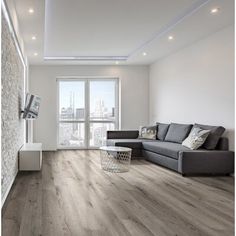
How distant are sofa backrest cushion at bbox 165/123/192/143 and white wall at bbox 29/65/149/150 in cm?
236

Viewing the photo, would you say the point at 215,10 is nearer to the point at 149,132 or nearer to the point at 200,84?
the point at 200,84

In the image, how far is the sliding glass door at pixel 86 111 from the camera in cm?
946

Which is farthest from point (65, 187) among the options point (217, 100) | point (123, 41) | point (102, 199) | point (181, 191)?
point (123, 41)

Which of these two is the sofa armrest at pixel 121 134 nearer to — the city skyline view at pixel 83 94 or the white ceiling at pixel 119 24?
the city skyline view at pixel 83 94

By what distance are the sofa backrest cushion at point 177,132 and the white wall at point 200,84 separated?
24 centimetres

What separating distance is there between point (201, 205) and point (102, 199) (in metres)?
1.19

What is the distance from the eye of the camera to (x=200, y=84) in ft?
21.0

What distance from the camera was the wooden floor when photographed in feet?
9.19

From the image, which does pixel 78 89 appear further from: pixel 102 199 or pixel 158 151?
pixel 102 199

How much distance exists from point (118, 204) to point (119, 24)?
3321 mm

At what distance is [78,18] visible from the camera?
520 centimetres

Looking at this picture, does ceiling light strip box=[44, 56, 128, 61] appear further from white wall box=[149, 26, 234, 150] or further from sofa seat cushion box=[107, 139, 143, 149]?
sofa seat cushion box=[107, 139, 143, 149]

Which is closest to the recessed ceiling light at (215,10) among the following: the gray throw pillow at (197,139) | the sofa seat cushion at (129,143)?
the gray throw pillow at (197,139)

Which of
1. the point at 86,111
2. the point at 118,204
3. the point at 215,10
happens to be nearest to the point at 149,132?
the point at 86,111
